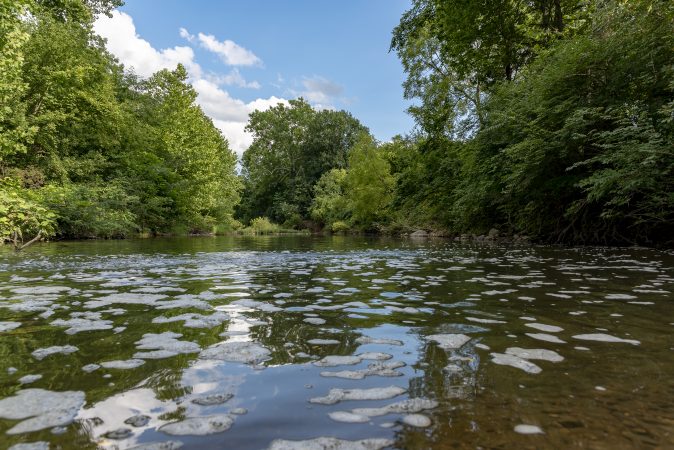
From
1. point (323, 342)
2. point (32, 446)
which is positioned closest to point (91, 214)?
point (323, 342)

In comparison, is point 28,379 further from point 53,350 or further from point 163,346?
point 163,346

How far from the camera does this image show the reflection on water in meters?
1.65

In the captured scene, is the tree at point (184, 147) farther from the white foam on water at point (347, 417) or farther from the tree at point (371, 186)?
the white foam on water at point (347, 417)

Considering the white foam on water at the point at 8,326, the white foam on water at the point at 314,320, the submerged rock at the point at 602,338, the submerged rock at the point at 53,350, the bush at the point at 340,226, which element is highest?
the bush at the point at 340,226

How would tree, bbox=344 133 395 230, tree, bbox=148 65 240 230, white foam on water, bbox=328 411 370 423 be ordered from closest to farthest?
white foam on water, bbox=328 411 370 423 → tree, bbox=148 65 240 230 → tree, bbox=344 133 395 230

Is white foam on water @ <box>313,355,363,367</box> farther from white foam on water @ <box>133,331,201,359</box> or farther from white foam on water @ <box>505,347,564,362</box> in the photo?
white foam on water @ <box>505,347,564,362</box>

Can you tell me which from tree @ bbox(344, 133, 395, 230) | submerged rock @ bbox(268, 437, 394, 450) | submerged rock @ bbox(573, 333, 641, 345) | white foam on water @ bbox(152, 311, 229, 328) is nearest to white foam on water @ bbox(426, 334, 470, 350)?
submerged rock @ bbox(573, 333, 641, 345)

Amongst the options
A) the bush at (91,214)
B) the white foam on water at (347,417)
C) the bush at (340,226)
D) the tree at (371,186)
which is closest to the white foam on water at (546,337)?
the white foam on water at (347,417)

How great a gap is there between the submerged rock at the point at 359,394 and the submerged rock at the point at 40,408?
3.36 feet

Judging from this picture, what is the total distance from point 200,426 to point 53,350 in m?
1.56

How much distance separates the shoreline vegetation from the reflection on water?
631 centimetres

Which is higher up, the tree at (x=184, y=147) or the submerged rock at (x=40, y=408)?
the tree at (x=184, y=147)

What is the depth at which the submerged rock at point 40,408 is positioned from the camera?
1677 mm

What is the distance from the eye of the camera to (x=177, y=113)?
32156 mm
